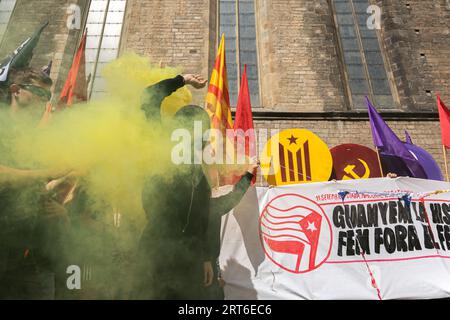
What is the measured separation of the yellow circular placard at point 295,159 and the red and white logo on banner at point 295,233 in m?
2.31

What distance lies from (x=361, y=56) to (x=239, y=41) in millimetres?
3360

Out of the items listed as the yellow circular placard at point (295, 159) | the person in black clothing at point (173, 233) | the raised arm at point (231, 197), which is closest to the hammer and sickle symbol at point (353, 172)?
the yellow circular placard at point (295, 159)

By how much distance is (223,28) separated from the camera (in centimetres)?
1021

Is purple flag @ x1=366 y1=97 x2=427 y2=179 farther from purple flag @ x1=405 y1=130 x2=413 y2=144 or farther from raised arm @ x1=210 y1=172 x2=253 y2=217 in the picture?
raised arm @ x1=210 y1=172 x2=253 y2=217

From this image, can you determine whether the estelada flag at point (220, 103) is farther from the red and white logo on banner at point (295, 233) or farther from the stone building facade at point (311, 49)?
the stone building facade at point (311, 49)

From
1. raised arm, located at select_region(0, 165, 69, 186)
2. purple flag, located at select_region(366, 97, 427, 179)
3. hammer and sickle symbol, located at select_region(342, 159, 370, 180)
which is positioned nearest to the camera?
raised arm, located at select_region(0, 165, 69, 186)

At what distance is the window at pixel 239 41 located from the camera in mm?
9344

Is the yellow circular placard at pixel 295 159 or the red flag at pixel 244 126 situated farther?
the yellow circular placard at pixel 295 159

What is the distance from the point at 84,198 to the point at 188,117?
4.56ft

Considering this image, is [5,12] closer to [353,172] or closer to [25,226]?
[25,226]

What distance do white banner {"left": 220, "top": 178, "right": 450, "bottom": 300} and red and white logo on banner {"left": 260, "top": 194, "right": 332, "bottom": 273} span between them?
0.01 metres

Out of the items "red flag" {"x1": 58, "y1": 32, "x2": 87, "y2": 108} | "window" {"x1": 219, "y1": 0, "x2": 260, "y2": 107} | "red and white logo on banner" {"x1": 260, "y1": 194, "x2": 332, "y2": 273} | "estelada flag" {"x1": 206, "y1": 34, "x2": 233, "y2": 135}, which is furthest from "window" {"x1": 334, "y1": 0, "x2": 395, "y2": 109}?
"red flag" {"x1": 58, "y1": 32, "x2": 87, "y2": 108}

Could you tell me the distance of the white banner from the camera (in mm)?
4156

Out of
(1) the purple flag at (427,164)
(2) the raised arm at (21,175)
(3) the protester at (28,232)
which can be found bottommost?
(3) the protester at (28,232)
